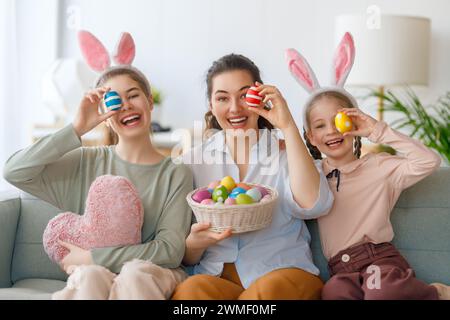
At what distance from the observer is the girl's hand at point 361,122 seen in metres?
1.48

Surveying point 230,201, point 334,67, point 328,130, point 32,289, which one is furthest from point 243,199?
point 32,289

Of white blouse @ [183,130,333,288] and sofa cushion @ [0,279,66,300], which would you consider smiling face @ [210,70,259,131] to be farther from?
sofa cushion @ [0,279,66,300]

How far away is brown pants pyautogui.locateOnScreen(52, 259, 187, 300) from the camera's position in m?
1.19

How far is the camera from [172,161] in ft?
5.19

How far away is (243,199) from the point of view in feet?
4.22

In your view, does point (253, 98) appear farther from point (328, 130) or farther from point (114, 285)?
point (114, 285)

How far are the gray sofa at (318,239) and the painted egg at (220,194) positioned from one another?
362 millimetres

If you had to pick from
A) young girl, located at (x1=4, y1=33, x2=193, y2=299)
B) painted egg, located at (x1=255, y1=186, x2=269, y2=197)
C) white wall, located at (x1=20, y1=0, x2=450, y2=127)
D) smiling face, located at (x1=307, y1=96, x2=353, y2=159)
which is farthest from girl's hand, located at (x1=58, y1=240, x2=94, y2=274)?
white wall, located at (x1=20, y1=0, x2=450, y2=127)

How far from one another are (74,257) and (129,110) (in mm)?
417

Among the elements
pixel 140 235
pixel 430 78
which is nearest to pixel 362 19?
pixel 430 78

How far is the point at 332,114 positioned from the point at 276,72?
197 centimetres

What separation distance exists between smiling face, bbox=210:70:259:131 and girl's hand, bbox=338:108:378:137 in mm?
255

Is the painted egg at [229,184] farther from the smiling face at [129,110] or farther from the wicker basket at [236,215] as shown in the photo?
the smiling face at [129,110]

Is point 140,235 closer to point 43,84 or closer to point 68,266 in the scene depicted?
point 68,266
